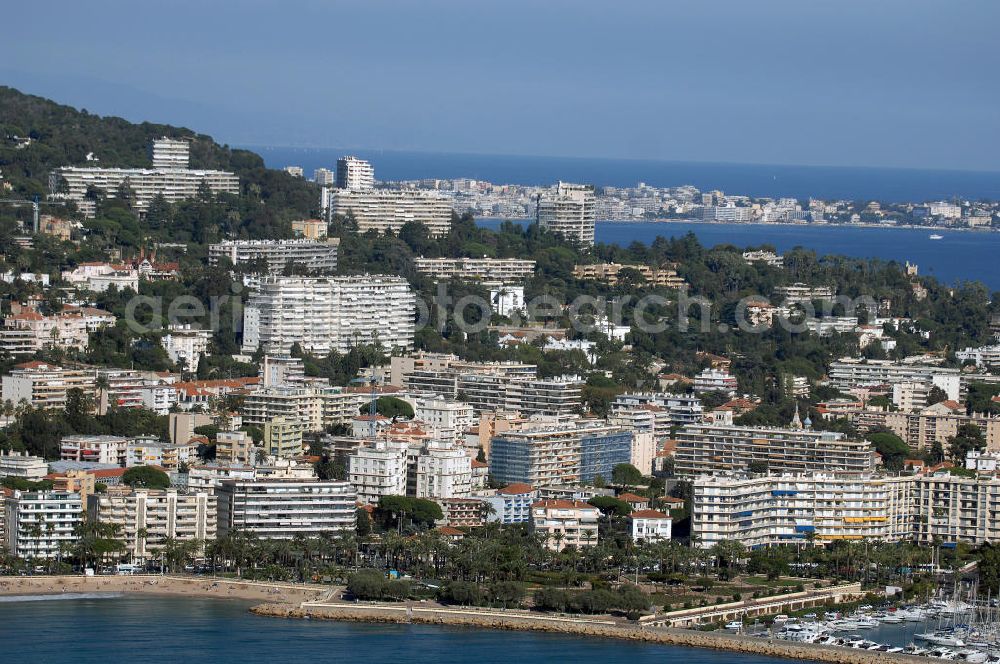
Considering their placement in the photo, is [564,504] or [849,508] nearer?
[564,504]

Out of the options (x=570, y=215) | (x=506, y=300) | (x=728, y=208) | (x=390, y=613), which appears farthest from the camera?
(x=728, y=208)

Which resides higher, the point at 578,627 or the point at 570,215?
the point at 570,215

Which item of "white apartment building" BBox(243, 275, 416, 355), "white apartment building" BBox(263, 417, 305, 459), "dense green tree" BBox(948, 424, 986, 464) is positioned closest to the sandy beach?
"white apartment building" BBox(263, 417, 305, 459)

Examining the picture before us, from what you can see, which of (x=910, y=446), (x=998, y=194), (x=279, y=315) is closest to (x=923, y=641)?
(x=910, y=446)

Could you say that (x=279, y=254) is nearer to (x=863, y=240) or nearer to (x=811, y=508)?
(x=811, y=508)

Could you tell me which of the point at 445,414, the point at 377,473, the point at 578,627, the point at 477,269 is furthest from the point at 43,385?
the point at 477,269

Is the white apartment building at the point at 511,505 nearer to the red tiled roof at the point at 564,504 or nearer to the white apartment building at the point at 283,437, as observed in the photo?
the red tiled roof at the point at 564,504

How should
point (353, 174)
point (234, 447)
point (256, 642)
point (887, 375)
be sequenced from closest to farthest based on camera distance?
1. point (256, 642)
2. point (234, 447)
3. point (887, 375)
4. point (353, 174)

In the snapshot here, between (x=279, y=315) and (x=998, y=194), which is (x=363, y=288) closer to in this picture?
(x=279, y=315)

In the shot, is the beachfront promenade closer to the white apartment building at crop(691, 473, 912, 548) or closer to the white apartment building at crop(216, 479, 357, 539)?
the white apartment building at crop(691, 473, 912, 548)
